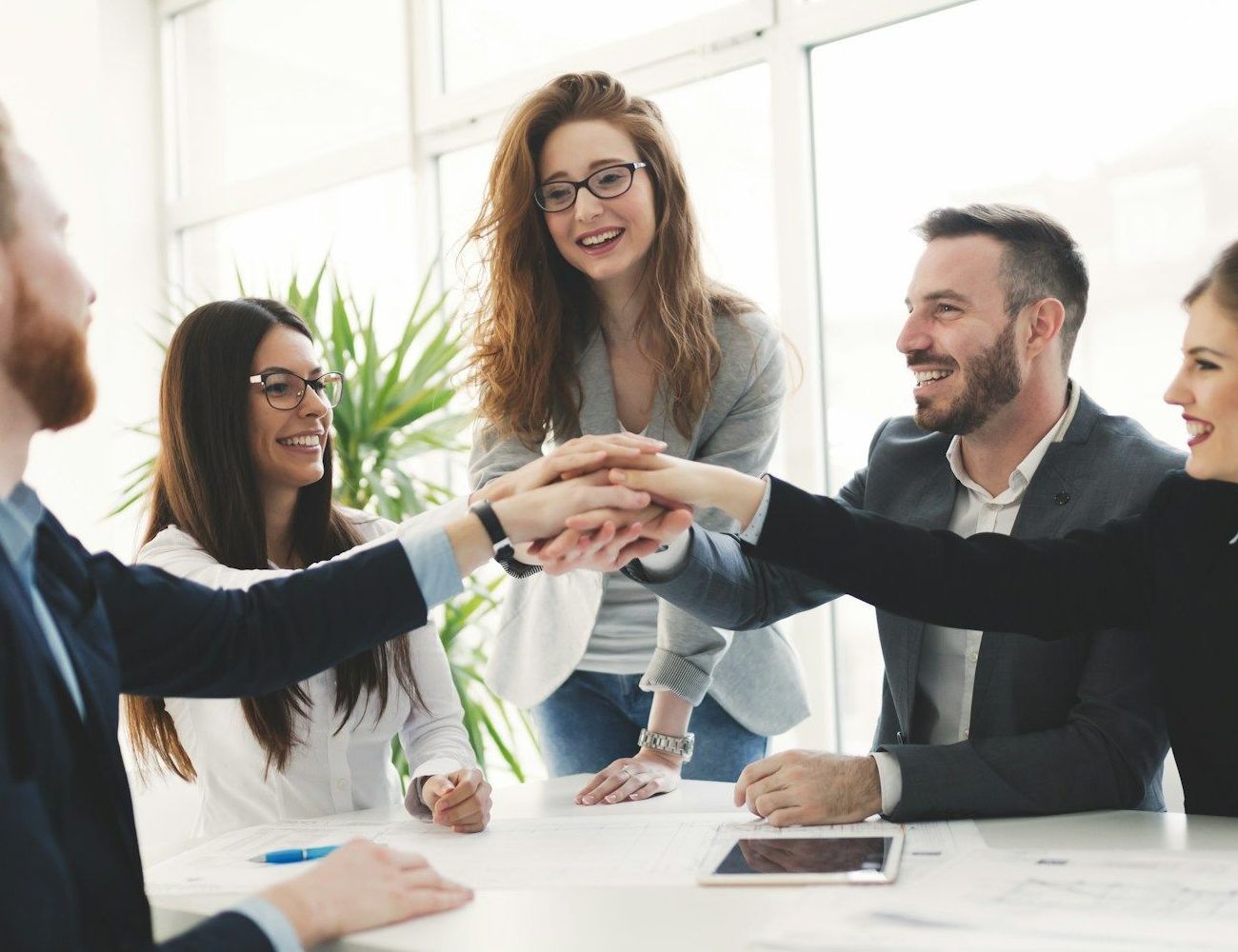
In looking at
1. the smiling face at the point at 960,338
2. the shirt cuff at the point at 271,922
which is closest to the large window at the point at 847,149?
the smiling face at the point at 960,338

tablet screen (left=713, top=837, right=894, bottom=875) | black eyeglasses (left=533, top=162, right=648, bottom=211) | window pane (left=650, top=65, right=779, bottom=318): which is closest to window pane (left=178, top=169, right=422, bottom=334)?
window pane (left=650, top=65, right=779, bottom=318)

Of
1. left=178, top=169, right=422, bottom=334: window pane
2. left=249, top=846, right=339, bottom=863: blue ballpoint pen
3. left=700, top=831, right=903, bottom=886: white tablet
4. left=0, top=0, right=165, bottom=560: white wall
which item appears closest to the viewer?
left=700, top=831, right=903, bottom=886: white tablet

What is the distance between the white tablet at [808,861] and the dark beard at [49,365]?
2.59 ft

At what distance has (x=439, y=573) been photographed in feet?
4.92

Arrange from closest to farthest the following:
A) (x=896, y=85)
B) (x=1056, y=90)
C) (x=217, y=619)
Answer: (x=217, y=619) < (x=1056, y=90) < (x=896, y=85)

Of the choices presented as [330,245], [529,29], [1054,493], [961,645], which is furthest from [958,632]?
[330,245]

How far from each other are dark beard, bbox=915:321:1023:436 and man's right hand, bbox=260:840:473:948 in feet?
3.85

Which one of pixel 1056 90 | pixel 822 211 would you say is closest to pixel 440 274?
pixel 822 211

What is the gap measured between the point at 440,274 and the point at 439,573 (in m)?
3.18

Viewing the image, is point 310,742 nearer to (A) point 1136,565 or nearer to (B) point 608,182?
(B) point 608,182

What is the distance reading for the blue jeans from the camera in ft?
7.45

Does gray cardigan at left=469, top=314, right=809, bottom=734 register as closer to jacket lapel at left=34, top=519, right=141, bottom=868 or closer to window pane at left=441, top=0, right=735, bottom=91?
jacket lapel at left=34, top=519, right=141, bottom=868

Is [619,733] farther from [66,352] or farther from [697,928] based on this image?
[66,352]

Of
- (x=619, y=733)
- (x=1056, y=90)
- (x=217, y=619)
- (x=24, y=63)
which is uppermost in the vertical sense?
(x=24, y=63)
